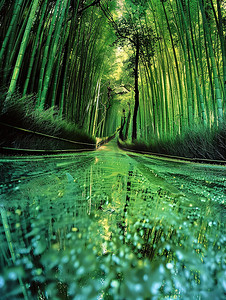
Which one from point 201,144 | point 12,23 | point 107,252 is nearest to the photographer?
point 107,252

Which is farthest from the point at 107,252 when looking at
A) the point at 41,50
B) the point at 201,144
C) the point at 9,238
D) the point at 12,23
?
the point at 41,50

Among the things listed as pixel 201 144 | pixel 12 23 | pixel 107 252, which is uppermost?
pixel 12 23

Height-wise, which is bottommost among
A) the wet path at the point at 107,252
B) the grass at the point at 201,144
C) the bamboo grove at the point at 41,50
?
the wet path at the point at 107,252

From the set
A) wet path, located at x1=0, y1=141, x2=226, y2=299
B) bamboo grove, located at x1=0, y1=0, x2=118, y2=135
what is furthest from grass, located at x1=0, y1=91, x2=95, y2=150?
wet path, located at x1=0, y1=141, x2=226, y2=299

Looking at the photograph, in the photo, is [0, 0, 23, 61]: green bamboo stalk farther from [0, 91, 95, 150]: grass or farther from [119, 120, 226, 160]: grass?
[119, 120, 226, 160]: grass

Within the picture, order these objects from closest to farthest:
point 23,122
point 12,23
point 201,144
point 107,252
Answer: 1. point 107,252
2. point 23,122
3. point 12,23
4. point 201,144

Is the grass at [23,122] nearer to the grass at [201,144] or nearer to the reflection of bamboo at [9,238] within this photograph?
the reflection of bamboo at [9,238]

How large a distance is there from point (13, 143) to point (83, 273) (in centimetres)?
186

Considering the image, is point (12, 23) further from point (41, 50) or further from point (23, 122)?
point (23, 122)

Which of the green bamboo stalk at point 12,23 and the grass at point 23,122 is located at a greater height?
the green bamboo stalk at point 12,23

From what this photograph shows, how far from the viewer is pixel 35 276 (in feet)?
0.58

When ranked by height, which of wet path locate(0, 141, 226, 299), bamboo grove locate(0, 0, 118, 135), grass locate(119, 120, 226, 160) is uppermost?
bamboo grove locate(0, 0, 118, 135)

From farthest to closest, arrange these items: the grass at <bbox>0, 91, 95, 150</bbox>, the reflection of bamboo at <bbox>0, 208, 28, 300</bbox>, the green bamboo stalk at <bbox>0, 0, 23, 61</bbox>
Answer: the green bamboo stalk at <bbox>0, 0, 23, 61</bbox>, the grass at <bbox>0, 91, 95, 150</bbox>, the reflection of bamboo at <bbox>0, 208, 28, 300</bbox>

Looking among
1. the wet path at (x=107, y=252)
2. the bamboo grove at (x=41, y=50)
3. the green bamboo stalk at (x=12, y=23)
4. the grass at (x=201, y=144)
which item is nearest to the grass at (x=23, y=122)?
the bamboo grove at (x=41, y=50)
